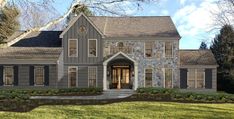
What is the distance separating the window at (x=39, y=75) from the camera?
34000 mm

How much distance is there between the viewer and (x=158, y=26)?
1467 inches

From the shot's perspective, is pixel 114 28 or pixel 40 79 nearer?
pixel 40 79

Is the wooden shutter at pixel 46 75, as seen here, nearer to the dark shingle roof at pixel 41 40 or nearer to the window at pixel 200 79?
the dark shingle roof at pixel 41 40

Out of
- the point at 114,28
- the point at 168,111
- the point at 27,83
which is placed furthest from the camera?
the point at 114,28

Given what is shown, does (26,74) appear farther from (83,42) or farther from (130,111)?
(130,111)

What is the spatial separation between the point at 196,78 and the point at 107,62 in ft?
26.1

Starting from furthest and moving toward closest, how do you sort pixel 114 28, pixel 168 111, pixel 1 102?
pixel 114 28 → pixel 1 102 → pixel 168 111

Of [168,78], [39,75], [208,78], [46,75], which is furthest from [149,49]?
[39,75]

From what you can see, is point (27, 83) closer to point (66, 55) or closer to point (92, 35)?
point (66, 55)

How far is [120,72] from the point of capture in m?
36.8

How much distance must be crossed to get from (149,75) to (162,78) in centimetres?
115

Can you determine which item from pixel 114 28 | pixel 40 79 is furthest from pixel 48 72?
pixel 114 28

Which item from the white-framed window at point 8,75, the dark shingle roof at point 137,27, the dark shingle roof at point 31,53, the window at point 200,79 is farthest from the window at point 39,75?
the window at point 200,79

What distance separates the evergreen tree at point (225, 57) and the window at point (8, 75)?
2108 centimetres
